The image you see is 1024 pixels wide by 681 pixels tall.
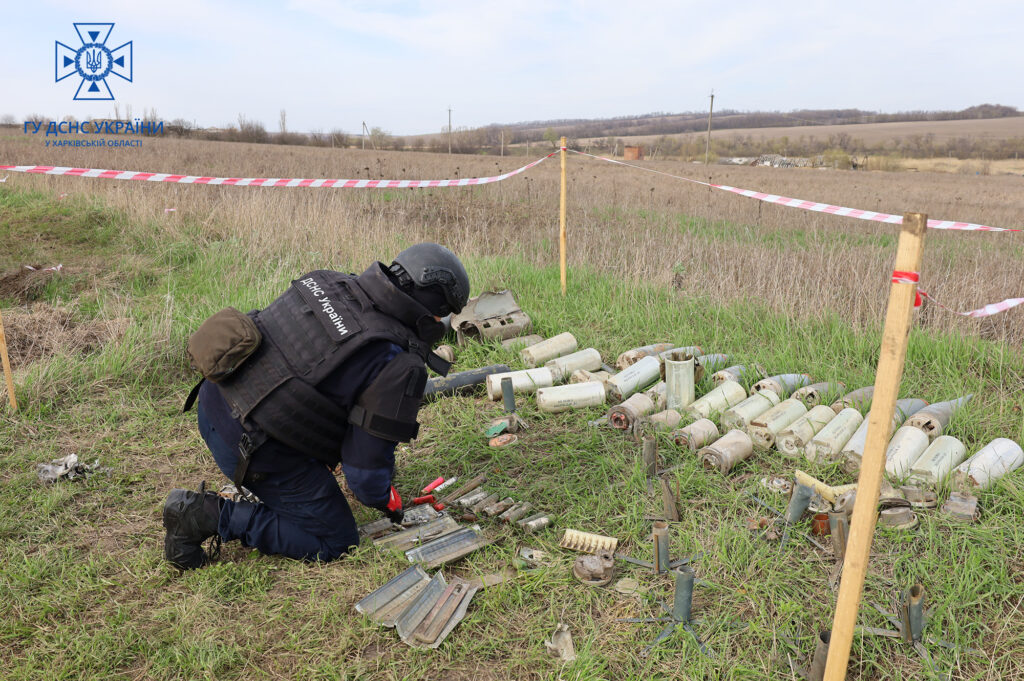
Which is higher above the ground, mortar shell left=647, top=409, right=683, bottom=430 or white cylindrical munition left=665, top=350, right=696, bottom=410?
white cylindrical munition left=665, top=350, right=696, bottom=410

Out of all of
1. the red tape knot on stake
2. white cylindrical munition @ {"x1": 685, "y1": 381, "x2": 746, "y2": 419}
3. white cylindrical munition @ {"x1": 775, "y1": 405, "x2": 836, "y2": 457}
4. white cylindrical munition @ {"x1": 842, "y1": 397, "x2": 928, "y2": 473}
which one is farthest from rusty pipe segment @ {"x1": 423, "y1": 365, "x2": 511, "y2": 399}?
the red tape knot on stake

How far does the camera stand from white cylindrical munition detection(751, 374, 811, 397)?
4.45 m

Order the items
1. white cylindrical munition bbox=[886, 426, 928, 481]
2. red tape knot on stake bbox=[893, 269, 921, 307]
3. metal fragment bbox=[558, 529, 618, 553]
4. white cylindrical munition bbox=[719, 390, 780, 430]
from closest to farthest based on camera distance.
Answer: red tape knot on stake bbox=[893, 269, 921, 307] < metal fragment bbox=[558, 529, 618, 553] < white cylindrical munition bbox=[886, 426, 928, 481] < white cylindrical munition bbox=[719, 390, 780, 430]

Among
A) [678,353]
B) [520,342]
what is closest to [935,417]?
[678,353]

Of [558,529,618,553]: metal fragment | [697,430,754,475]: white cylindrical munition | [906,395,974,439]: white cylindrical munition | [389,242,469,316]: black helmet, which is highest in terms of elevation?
[389,242,469,316]: black helmet

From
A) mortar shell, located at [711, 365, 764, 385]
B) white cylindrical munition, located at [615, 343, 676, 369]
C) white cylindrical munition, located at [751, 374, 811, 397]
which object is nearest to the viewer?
white cylindrical munition, located at [751, 374, 811, 397]

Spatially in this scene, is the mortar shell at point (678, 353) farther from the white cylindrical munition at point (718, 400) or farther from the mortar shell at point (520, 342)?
the mortar shell at point (520, 342)

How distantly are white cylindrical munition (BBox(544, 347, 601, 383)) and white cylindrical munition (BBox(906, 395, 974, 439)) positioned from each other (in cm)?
214

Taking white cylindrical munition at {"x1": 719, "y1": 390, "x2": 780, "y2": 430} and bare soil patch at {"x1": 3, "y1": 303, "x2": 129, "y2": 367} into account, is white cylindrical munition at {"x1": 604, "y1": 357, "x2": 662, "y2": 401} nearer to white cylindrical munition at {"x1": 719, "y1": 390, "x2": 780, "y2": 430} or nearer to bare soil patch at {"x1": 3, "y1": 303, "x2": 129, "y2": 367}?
white cylindrical munition at {"x1": 719, "y1": 390, "x2": 780, "y2": 430}

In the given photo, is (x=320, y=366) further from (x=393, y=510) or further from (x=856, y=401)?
(x=856, y=401)

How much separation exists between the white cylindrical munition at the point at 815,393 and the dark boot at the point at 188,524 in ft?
11.8

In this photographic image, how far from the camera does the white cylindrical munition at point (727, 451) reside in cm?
369

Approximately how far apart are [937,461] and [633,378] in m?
1.90

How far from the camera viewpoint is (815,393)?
434 cm
